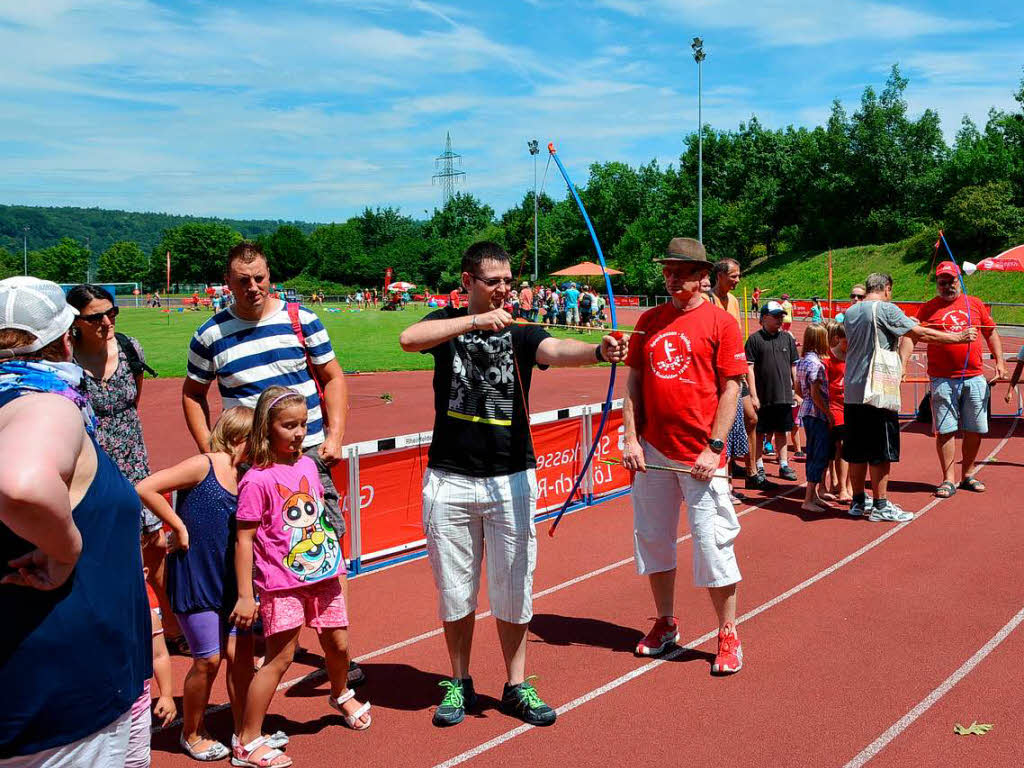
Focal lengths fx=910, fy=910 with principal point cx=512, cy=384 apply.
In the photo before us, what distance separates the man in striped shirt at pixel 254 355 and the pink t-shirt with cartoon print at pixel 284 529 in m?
0.37

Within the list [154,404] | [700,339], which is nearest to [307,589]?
[700,339]

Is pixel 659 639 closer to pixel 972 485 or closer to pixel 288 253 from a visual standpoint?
pixel 972 485

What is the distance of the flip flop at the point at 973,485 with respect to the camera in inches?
357

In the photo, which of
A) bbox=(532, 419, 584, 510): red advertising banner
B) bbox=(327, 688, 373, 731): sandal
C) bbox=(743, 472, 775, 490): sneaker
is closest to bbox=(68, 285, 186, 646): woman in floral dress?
bbox=(327, 688, 373, 731): sandal

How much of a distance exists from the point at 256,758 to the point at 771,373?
23.0 ft

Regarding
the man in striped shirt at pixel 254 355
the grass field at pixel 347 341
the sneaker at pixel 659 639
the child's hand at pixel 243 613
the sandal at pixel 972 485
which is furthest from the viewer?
the grass field at pixel 347 341

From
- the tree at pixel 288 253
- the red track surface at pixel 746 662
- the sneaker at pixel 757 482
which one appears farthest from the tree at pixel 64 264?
the red track surface at pixel 746 662

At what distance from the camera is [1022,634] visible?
5457 millimetres

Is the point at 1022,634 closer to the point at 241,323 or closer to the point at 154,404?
the point at 241,323

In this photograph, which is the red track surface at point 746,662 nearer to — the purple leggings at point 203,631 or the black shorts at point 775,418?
the purple leggings at point 203,631

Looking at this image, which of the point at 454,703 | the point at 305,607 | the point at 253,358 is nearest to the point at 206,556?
the point at 305,607

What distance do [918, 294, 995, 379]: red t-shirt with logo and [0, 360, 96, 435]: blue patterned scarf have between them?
812 cm

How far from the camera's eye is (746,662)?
5.17 metres

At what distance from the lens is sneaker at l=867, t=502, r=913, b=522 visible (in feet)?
26.5
